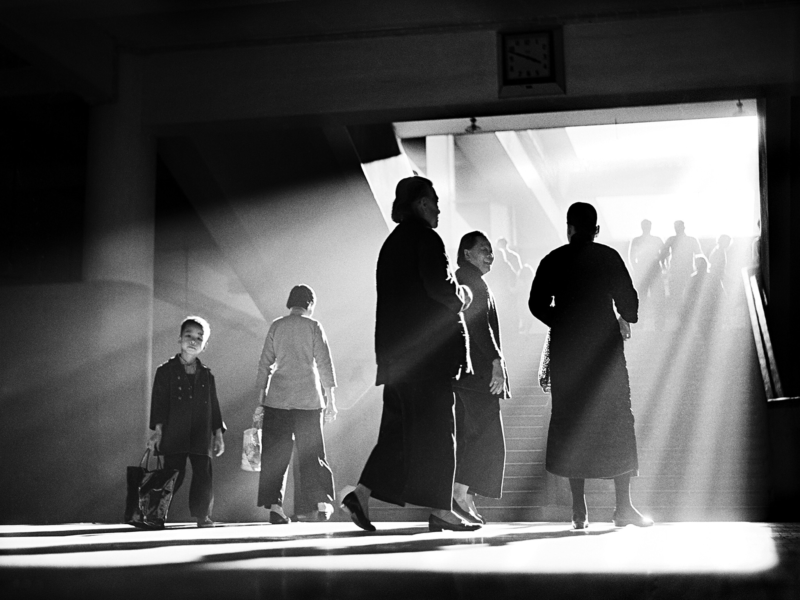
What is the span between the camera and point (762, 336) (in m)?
8.84

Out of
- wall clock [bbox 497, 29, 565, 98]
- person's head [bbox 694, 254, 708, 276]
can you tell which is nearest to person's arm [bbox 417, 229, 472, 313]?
wall clock [bbox 497, 29, 565, 98]

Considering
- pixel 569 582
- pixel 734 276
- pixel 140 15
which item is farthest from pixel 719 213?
pixel 569 582

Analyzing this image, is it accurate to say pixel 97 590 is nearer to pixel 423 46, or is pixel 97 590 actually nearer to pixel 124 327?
pixel 124 327

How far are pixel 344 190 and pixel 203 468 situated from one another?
4.98 m

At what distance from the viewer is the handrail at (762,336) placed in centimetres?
779

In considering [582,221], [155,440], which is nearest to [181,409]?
[155,440]

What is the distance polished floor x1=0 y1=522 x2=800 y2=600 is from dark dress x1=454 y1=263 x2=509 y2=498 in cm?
62

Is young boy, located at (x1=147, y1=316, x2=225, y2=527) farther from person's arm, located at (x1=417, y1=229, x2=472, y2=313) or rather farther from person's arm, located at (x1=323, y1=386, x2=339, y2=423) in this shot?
person's arm, located at (x1=417, y1=229, x2=472, y2=313)

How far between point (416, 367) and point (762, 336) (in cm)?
542

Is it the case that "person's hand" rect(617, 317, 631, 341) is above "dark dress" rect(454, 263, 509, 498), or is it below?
above

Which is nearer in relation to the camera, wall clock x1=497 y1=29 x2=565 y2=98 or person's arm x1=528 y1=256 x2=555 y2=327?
person's arm x1=528 y1=256 x2=555 y2=327

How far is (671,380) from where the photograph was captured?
29.9 feet

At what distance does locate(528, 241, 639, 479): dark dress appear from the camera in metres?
5.10

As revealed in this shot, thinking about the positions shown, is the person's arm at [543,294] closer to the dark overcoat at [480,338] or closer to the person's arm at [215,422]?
the dark overcoat at [480,338]
